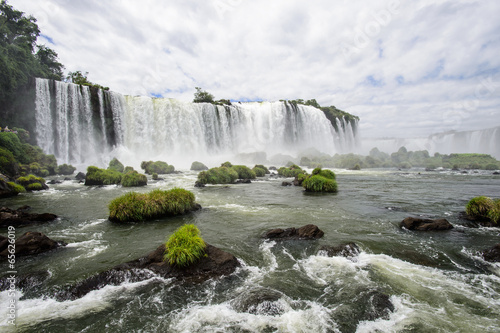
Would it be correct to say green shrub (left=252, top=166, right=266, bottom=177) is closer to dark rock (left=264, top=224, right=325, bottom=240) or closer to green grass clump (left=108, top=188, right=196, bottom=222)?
green grass clump (left=108, top=188, right=196, bottom=222)

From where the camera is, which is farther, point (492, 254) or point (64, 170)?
point (64, 170)

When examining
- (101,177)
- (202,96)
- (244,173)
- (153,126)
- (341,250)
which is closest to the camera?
(341,250)

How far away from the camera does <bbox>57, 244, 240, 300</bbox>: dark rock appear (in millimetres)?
5359

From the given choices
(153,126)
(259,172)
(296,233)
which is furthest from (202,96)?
(296,233)

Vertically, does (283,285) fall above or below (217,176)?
below

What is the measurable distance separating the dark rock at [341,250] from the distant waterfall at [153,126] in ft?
153

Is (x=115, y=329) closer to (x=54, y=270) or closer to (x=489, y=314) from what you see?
(x=54, y=270)

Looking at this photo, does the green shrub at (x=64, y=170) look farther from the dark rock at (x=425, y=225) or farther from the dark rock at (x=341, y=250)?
the dark rock at (x=425, y=225)

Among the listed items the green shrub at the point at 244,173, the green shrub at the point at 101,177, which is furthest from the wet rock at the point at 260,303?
the green shrub at the point at 244,173

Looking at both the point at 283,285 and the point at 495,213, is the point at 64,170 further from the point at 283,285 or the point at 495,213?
the point at 495,213

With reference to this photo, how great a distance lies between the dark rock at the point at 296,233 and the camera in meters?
8.59

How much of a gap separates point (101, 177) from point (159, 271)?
72.6ft

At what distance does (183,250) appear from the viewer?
238 inches

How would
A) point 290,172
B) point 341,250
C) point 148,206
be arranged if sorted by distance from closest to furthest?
point 341,250 < point 148,206 < point 290,172
